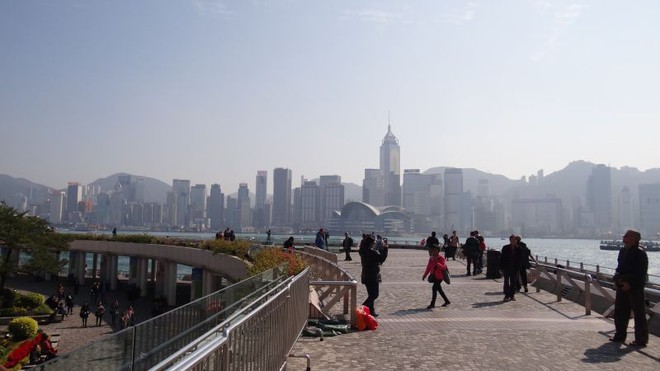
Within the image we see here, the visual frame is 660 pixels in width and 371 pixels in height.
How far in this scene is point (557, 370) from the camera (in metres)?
7.04

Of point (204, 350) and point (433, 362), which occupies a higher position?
point (204, 350)

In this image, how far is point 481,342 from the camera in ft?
28.8

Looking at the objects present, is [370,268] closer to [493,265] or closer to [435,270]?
[435,270]

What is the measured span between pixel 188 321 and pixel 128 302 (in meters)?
46.8

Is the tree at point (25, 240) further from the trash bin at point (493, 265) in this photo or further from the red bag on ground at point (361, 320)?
the red bag on ground at point (361, 320)

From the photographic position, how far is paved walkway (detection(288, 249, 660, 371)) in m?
7.38

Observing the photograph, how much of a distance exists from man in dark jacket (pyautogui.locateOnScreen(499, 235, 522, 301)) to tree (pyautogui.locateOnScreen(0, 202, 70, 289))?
106ft

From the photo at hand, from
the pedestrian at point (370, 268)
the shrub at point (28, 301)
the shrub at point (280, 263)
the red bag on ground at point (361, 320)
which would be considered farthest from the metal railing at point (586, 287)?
the shrub at point (28, 301)

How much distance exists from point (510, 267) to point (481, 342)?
603 centimetres

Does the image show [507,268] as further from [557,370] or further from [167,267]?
[167,267]

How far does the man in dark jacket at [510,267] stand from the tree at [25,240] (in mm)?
32306

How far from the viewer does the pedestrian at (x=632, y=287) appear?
8609mm

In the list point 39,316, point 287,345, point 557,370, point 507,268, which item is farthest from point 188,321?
point 39,316

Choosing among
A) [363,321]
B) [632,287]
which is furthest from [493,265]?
[363,321]
